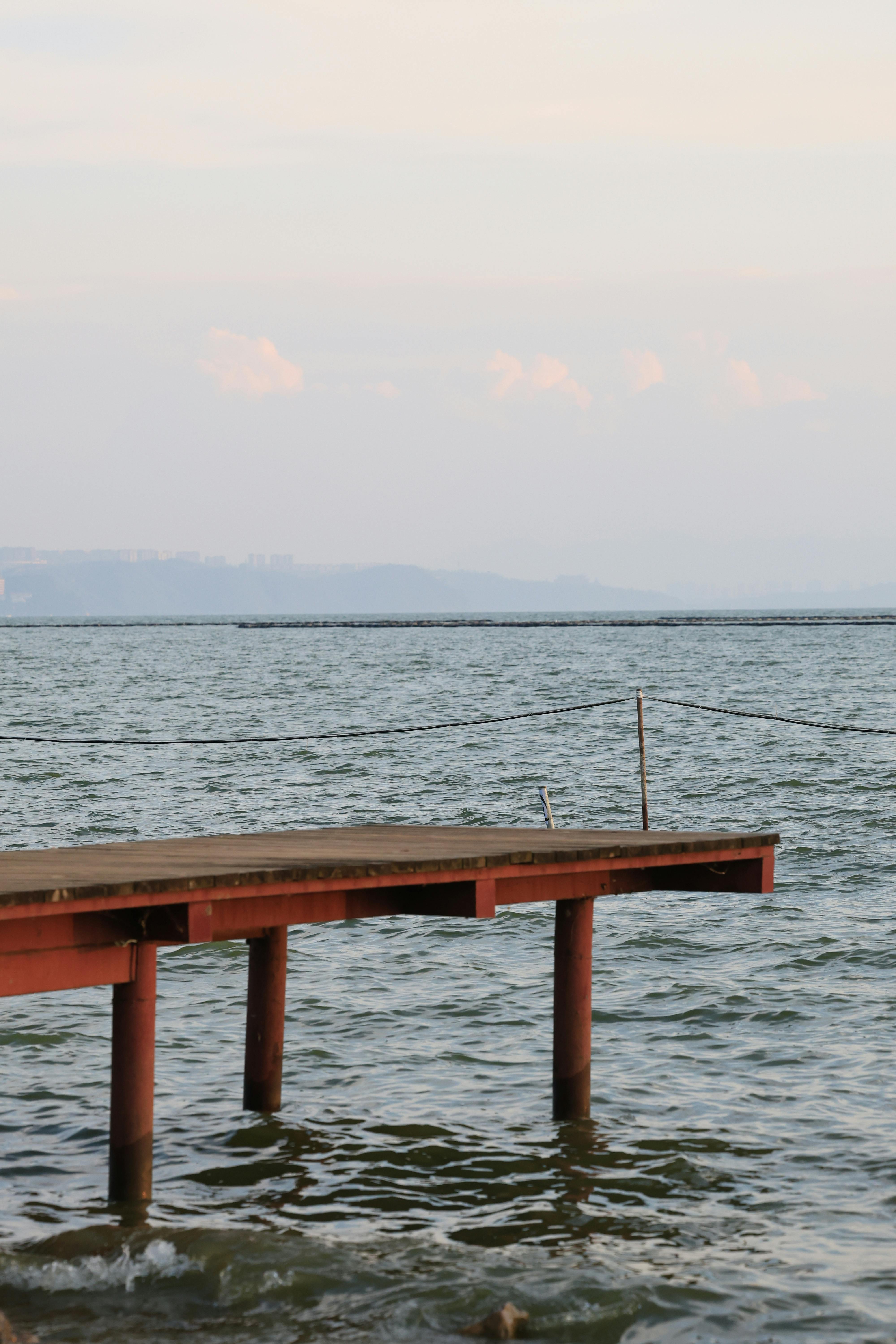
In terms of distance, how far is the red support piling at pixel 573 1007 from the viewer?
948 centimetres

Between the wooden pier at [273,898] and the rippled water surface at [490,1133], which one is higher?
the wooden pier at [273,898]

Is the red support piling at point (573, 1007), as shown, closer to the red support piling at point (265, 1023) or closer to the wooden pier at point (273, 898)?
the wooden pier at point (273, 898)

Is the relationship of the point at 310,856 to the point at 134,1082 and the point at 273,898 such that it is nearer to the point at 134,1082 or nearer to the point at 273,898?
the point at 273,898

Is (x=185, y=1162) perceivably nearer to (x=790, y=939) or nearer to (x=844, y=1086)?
(x=844, y=1086)

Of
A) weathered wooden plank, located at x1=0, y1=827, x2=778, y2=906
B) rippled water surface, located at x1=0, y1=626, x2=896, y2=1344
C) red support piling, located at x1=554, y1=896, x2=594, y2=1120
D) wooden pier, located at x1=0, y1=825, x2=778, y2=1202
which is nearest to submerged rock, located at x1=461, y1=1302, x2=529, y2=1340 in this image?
rippled water surface, located at x1=0, y1=626, x2=896, y2=1344

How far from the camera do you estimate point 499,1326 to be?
6.61 m

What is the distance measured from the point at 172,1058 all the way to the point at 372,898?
3.32 m

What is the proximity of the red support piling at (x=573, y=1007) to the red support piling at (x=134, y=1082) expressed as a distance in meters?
2.64

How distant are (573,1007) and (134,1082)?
287 cm

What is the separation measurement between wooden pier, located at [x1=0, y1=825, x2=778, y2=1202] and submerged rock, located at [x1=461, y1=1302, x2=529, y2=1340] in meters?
2.12

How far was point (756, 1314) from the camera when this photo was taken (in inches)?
273

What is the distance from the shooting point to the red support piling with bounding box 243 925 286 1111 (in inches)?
379

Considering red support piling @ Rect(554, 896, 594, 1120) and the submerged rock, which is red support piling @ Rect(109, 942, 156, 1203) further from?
red support piling @ Rect(554, 896, 594, 1120)

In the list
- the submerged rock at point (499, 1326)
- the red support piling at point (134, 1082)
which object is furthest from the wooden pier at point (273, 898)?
the submerged rock at point (499, 1326)
